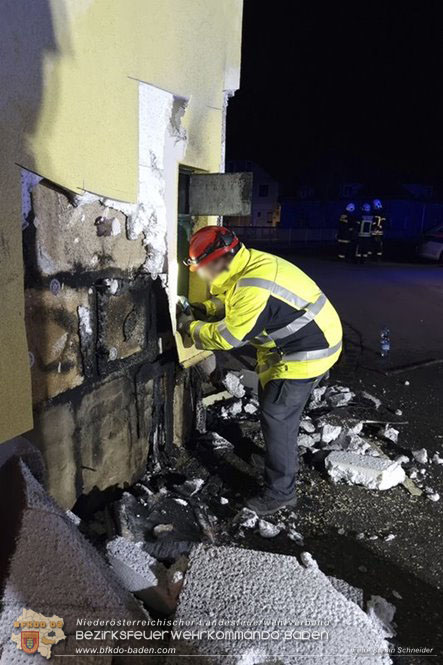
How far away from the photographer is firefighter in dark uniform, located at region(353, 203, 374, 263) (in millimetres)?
16922

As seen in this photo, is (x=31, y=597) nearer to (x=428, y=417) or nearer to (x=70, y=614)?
(x=70, y=614)

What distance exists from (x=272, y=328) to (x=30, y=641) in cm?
210

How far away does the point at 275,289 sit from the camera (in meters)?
2.96

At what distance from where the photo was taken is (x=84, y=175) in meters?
2.42

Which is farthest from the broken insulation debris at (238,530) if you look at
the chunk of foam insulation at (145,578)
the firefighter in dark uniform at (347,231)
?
the firefighter in dark uniform at (347,231)

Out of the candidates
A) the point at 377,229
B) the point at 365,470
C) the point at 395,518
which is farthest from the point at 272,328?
the point at 377,229

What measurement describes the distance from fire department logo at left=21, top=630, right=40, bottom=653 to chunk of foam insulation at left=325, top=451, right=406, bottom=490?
250 centimetres

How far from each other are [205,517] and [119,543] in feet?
2.58

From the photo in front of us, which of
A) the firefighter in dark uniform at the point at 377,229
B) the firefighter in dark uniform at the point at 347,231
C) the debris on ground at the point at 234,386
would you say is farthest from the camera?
the firefighter in dark uniform at the point at 377,229

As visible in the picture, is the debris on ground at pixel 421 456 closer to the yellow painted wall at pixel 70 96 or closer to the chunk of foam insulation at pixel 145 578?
the chunk of foam insulation at pixel 145 578

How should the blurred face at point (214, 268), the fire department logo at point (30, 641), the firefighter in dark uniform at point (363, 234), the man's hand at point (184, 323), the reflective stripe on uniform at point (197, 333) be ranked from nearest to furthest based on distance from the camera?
→ the fire department logo at point (30, 641), the blurred face at point (214, 268), the reflective stripe on uniform at point (197, 333), the man's hand at point (184, 323), the firefighter in dark uniform at point (363, 234)

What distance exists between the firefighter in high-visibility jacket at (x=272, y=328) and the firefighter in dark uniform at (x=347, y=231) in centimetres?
1449

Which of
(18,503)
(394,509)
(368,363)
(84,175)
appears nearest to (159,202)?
(84,175)

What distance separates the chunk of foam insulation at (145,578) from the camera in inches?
88.1
